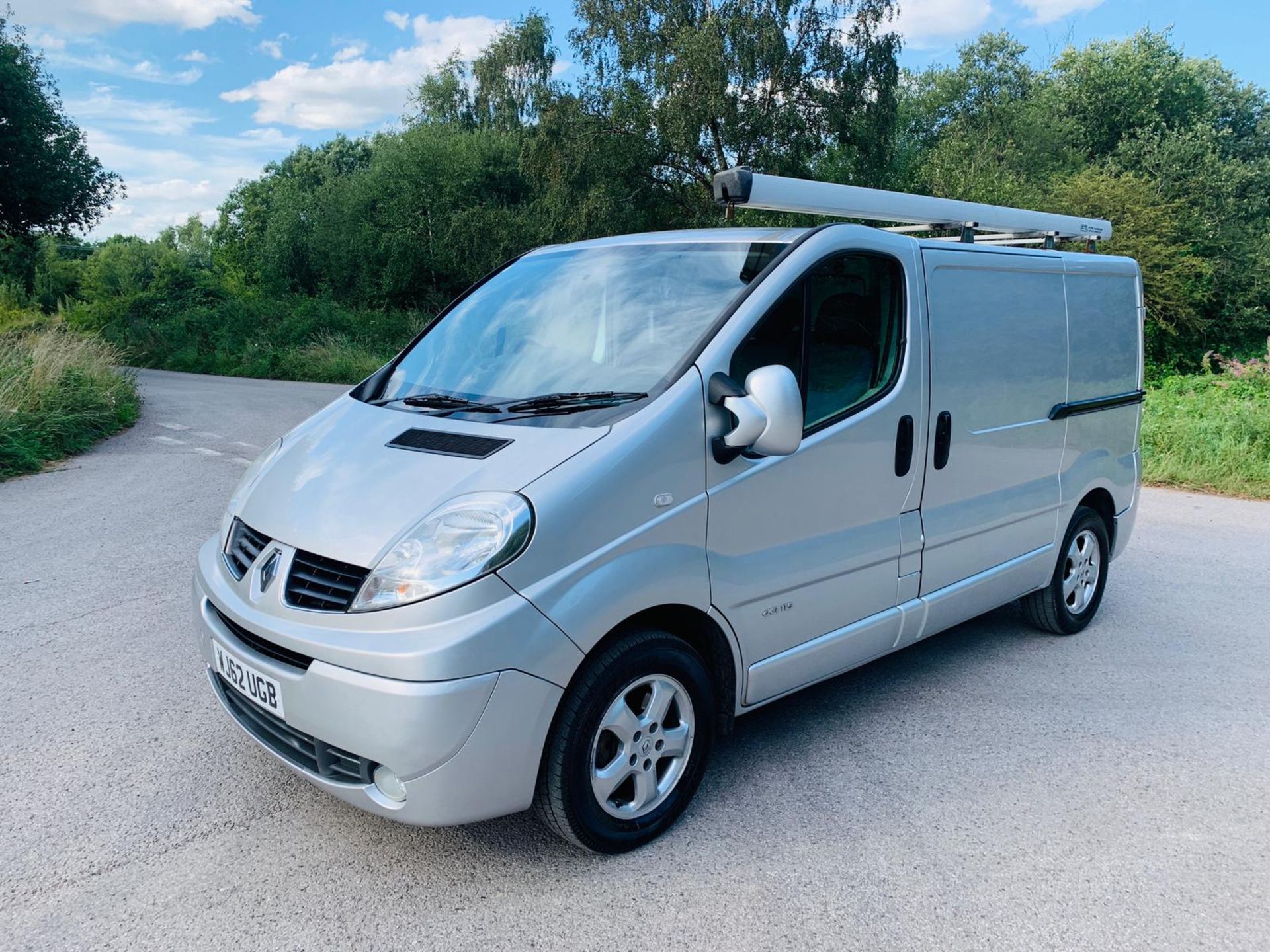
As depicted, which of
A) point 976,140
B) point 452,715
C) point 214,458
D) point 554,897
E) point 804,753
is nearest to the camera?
point 452,715

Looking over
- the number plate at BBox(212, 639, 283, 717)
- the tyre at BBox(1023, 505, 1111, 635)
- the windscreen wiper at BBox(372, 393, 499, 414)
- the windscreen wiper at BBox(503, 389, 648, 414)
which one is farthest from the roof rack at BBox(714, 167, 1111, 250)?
the number plate at BBox(212, 639, 283, 717)

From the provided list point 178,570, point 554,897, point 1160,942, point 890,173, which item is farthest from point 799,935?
point 890,173

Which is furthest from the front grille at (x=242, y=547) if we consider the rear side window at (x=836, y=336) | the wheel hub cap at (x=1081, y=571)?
the wheel hub cap at (x=1081, y=571)

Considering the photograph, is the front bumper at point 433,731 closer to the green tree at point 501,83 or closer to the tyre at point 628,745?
the tyre at point 628,745

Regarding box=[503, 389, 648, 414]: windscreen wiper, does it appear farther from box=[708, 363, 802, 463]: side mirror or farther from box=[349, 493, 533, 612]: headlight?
box=[349, 493, 533, 612]: headlight

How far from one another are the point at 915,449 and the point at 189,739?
9.98ft

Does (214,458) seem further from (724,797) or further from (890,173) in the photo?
(890,173)

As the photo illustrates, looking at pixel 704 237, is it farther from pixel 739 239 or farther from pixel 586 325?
pixel 586 325

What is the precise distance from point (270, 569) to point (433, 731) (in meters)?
0.80

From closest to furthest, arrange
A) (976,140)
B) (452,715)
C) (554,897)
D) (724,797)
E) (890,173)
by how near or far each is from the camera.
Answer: (452,715) < (554,897) < (724,797) < (890,173) < (976,140)

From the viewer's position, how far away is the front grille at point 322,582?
2.58 meters

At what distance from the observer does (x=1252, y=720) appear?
3.99 meters

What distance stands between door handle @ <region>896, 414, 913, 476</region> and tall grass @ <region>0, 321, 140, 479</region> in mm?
8436

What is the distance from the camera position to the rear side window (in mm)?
3186
